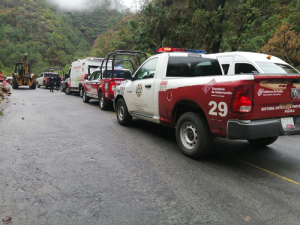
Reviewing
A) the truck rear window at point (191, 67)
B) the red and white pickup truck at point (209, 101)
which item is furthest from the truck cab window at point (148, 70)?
the truck rear window at point (191, 67)

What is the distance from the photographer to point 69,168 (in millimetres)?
3682

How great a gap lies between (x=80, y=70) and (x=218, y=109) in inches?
538

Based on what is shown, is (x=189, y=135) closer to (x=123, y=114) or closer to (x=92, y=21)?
(x=123, y=114)

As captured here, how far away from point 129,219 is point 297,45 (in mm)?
15108

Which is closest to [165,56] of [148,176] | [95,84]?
[148,176]

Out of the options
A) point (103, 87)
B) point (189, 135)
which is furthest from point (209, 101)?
point (103, 87)

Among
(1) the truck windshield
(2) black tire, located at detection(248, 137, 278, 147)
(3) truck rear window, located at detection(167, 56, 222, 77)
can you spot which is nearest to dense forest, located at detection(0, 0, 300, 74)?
(1) the truck windshield

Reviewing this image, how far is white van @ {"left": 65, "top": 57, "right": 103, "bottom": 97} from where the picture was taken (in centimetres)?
1533

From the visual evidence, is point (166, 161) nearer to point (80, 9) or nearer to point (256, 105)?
point (256, 105)

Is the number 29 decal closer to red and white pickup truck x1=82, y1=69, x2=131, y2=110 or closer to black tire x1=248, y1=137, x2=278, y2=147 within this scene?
black tire x1=248, y1=137, x2=278, y2=147

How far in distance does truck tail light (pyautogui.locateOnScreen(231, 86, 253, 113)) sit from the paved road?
0.99 m

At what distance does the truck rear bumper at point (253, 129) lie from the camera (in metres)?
3.35

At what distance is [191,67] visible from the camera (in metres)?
5.15

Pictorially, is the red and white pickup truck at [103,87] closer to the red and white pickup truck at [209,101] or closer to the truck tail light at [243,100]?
the red and white pickup truck at [209,101]
